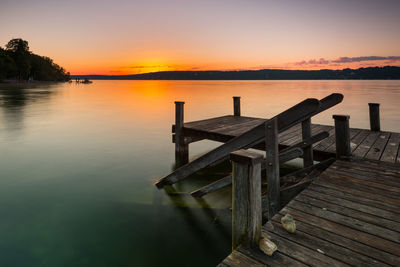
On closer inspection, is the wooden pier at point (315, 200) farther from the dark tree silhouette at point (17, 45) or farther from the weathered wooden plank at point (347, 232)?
the dark tree silhouette at point (17, 45)

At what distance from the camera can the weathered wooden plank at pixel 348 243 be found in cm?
226

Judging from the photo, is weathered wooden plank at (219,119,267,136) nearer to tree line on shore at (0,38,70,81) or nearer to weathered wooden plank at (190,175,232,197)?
weathered wooden plank at (190,175,232,197)

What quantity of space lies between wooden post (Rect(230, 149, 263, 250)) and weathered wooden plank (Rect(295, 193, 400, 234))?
1.29 m

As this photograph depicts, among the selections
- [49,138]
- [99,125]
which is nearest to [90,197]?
[49,138]

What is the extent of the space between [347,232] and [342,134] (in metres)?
2.68

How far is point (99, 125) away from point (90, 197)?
13421 millimetres

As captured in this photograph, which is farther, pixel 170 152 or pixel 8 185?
pixel 170 152

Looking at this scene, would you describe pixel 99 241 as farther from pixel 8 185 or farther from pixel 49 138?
pixel 49 138

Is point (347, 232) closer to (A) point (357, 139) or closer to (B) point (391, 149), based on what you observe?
(B) point (391, 149)

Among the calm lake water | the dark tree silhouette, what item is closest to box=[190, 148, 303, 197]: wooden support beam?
the calm lake water

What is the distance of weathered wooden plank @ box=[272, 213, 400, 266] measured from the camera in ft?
7.41

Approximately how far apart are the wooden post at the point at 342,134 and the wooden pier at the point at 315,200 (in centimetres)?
2

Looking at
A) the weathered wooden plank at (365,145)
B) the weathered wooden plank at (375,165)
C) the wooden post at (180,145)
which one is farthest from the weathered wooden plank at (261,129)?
the wooden post at (180,145)

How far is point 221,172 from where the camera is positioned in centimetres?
861
